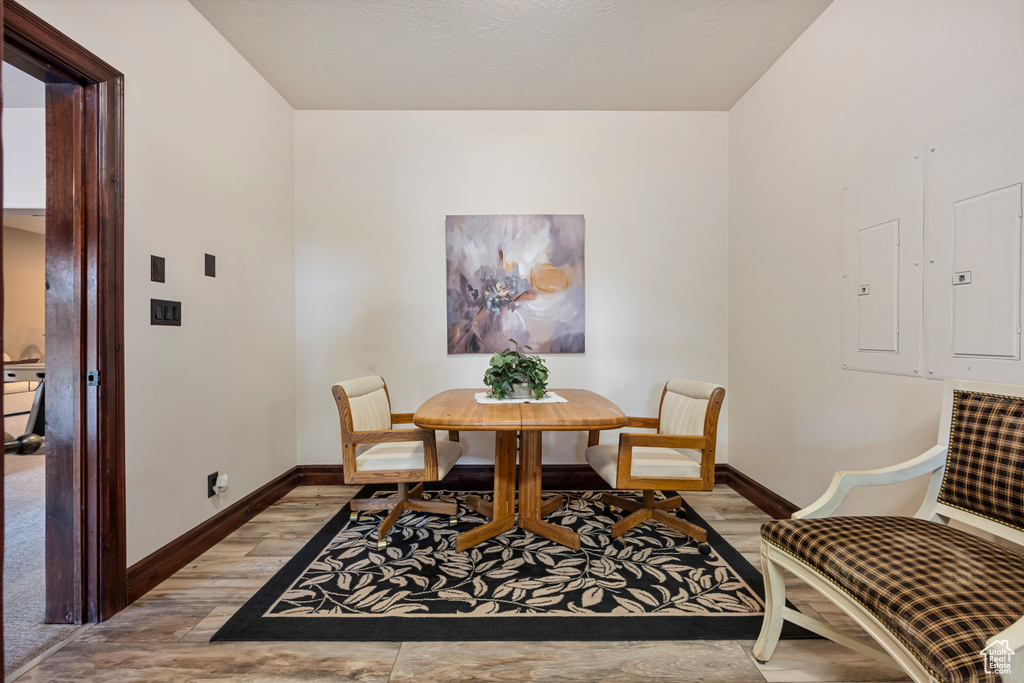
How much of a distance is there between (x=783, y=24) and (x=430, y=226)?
256 cm

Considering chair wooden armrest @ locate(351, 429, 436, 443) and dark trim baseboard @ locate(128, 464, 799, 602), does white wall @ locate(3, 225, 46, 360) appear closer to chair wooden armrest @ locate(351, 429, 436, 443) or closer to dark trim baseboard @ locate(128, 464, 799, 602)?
dark trim baseboard @ locate(128, 464, 799, 602)

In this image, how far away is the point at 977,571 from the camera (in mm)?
1191

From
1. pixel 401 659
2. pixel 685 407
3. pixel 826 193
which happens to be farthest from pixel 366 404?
pixel 826 193

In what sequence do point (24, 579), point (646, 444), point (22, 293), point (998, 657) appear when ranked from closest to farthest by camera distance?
point (998, 657), point (24, 579), point (646, 444), point (22, 293)

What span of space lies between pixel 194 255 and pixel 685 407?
2919 mm

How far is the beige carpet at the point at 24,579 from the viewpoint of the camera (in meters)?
1.73

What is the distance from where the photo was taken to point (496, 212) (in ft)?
11.6

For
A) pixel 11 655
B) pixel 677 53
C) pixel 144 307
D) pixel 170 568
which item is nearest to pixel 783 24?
pixel 677 53

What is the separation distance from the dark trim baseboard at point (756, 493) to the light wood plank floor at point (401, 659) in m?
0.90

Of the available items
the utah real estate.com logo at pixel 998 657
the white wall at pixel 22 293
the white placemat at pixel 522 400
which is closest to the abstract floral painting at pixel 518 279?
the white placemat at pixel 522 400

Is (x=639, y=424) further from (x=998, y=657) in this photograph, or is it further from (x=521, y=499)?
(x=998, y=657)

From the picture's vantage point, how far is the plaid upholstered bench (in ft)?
3.31

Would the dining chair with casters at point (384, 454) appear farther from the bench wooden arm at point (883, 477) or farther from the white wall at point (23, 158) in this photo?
the white wall at point (23, 158)

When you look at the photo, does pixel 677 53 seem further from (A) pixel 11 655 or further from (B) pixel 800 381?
(A) pixel 11 655
